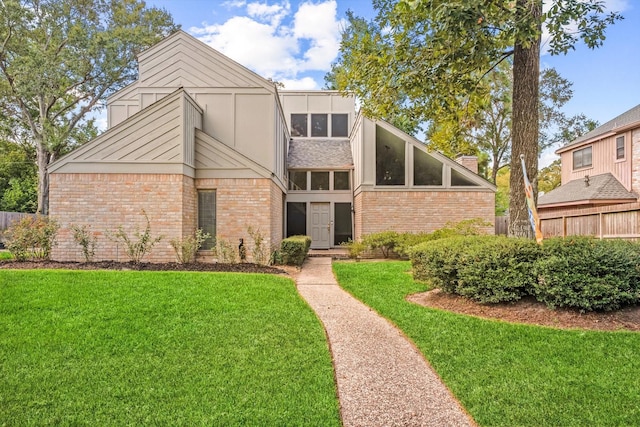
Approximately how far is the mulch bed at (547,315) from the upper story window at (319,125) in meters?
15.3

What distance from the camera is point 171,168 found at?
31.2 feet

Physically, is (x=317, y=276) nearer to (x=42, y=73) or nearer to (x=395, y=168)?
(x=395, y=168)

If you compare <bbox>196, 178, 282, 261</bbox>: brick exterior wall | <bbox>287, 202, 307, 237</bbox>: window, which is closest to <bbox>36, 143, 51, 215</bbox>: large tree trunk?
<bbox>287, 202, 307, 237</bbox>: window

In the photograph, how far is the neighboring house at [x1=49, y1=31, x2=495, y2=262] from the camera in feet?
31.1

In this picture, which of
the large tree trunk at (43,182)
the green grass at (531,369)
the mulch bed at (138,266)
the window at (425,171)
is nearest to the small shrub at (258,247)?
the mulch bed at (138,266)

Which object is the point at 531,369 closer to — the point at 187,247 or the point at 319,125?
the point at 187,247

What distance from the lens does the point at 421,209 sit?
14.2 meters

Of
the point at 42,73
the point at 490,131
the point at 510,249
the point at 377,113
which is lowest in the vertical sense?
the point at 510,249

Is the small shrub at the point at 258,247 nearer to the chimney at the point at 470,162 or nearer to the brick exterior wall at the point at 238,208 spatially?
the brick exterior wall at the point at 238,208

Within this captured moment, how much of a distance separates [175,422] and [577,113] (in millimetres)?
31263

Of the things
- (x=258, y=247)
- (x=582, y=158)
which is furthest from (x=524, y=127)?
(x=582, y=158)

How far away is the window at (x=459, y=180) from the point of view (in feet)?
46.5

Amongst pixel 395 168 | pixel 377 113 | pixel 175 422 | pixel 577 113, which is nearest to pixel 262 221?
pixel 377 113

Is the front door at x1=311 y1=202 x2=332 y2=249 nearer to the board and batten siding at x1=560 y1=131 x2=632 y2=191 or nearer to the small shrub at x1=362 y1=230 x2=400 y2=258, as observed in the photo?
the small shrub at x1=362 y1=230 x2=400 y2=258
